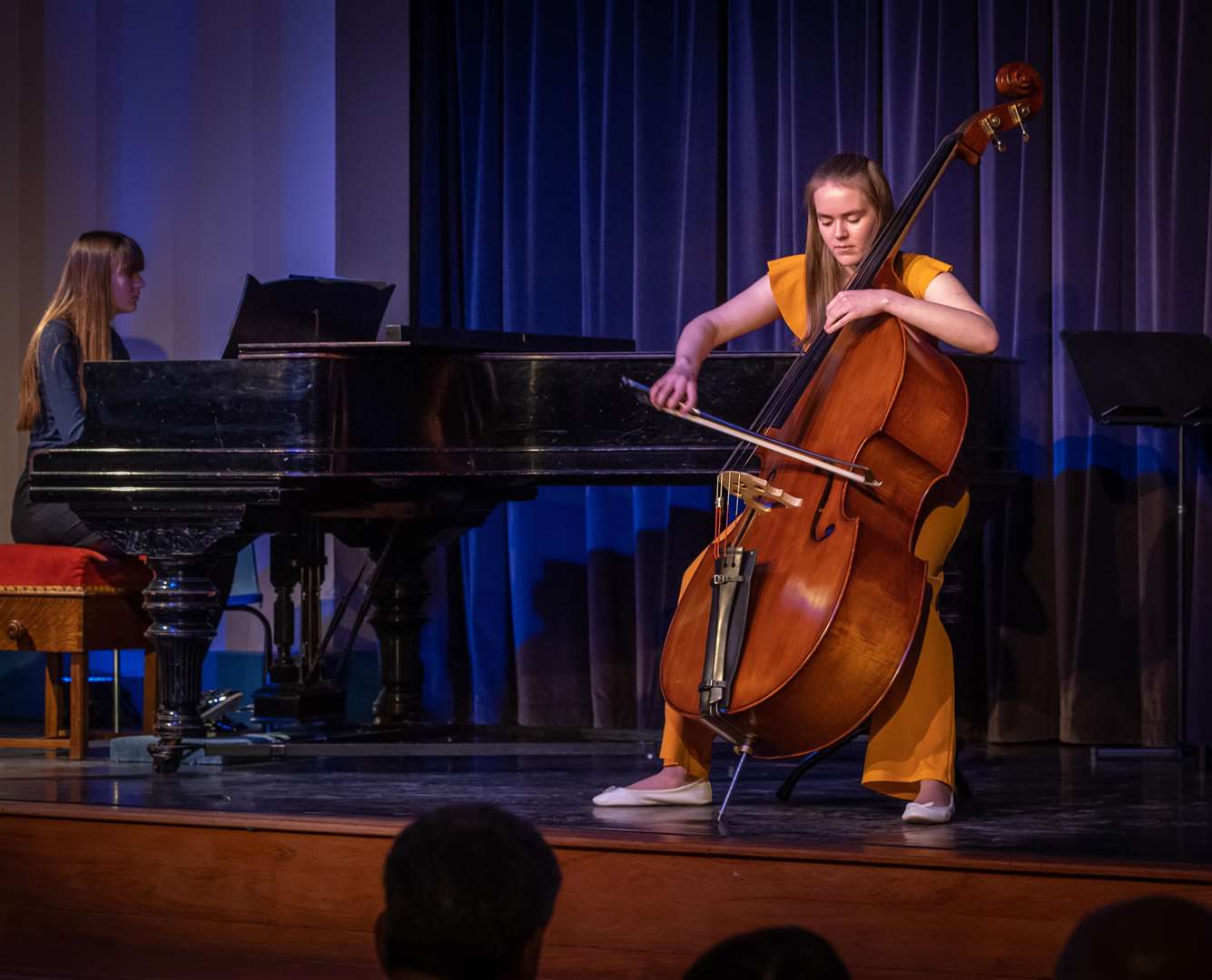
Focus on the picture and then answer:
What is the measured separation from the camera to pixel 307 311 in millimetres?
4008

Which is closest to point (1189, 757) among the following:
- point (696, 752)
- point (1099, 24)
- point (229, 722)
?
point (696, 752)

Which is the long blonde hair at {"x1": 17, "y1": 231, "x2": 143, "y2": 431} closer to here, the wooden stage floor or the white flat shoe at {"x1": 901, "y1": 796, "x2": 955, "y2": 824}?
the wooden stage floor

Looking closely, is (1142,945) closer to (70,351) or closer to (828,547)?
(828,547)

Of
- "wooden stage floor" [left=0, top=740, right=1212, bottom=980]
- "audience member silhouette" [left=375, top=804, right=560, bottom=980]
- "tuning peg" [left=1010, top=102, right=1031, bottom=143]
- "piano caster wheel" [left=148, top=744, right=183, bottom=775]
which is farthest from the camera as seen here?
"piano caster wheel" [left=148, top=744, right=183, bottom=775]

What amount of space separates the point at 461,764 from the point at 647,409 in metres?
0.99

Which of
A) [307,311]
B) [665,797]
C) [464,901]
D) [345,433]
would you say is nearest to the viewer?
[464,901]

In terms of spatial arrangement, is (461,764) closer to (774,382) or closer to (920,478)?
(774,382)

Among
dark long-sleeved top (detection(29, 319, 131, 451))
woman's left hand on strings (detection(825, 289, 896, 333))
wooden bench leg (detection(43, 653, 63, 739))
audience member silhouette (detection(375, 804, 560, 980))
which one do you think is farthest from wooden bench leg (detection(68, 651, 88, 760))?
audience member silhouette (detection(375, 804, 560, 980))

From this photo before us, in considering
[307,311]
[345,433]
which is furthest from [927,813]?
[307,311]

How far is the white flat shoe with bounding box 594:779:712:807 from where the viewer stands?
9.89ft

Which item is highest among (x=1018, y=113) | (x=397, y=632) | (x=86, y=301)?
(x=1018, y=113)

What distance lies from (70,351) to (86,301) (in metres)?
0.16

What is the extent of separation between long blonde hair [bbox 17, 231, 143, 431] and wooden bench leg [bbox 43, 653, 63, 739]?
71 cm

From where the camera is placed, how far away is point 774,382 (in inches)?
140
